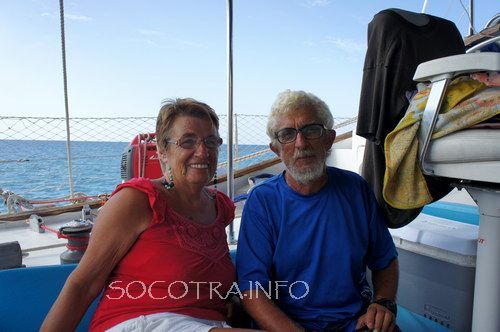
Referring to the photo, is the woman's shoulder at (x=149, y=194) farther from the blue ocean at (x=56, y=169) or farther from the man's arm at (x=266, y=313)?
the blue ocean at (x=56, y=169)

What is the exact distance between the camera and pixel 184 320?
0.96 meters

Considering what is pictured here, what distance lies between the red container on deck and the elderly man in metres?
1.09

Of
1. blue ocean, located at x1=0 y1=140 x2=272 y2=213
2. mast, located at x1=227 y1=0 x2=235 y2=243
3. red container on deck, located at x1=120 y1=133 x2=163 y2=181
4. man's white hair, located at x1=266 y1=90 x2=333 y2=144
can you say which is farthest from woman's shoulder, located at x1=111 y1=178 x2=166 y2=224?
red container on deck, located at x1=120 y1=133 x2=163 y2=181

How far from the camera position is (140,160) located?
6.80 feet

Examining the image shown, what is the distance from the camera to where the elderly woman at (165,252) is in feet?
3.05

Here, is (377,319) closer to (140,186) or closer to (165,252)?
(165,252)

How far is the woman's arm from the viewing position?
0.89m

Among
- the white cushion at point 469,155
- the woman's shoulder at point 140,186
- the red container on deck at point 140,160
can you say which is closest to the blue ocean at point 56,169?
the red container on deck at point 140,160

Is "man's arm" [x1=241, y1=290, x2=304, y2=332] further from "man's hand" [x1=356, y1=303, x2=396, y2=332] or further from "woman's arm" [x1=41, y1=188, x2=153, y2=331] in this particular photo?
"woman's arm" [x1=41, y1=188, x2=153, y2=331]

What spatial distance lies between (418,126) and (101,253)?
86 centimetres

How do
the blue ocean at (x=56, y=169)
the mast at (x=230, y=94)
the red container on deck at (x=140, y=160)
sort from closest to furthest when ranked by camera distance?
the mast at (x=230, y=94) → the red container on deck at (x=140, y=160) → the blue ocean at (x=56, y=169)

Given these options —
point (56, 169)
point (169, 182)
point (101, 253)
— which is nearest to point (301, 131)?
point (169, 182)

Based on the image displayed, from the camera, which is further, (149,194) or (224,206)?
(224,206)

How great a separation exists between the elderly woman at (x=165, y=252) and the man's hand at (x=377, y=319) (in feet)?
1.35
